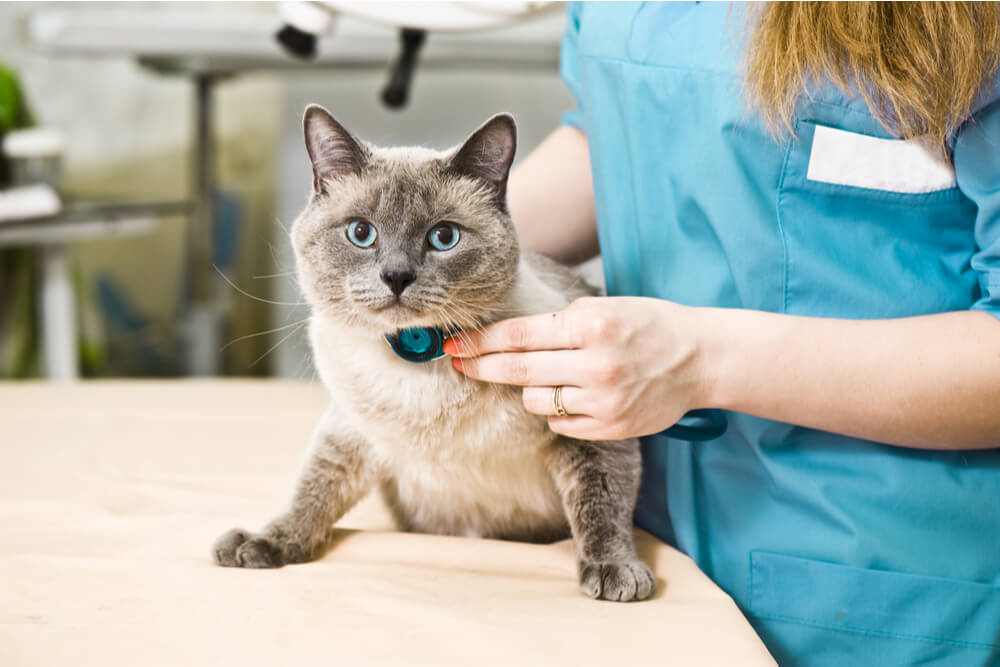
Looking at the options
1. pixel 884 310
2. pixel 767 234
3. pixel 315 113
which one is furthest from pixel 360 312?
pixel 884 310

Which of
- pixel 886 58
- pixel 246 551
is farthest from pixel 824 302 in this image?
pixel 246 551

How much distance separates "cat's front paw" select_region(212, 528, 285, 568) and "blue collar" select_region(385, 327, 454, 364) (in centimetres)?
28

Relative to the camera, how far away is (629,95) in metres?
1.12

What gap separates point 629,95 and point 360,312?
1.48ft

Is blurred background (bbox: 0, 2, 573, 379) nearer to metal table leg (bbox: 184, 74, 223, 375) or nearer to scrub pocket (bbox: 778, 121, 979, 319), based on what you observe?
metal table leg (bbox: 184, 74, 223, 375)

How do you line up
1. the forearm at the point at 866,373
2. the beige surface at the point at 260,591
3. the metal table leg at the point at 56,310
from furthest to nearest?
the metal table leg at the point at 56,310 < the forearm at the point at 866,373 < the beige surface at the point at 260,591

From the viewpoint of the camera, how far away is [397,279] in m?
0.95

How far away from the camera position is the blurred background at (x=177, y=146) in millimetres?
2695

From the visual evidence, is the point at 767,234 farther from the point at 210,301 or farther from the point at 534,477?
the point at 210,301

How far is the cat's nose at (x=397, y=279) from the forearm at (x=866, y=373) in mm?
330

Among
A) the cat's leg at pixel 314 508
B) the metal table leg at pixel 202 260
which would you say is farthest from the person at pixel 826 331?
the metal table leg at pixel 202 260

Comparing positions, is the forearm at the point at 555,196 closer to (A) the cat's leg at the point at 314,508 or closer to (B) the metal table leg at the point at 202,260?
(A) the cat's leg at the point at 314,508

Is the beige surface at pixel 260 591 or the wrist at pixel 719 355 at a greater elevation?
the wrist at pixel 719 355

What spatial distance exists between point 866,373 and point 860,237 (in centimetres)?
17
